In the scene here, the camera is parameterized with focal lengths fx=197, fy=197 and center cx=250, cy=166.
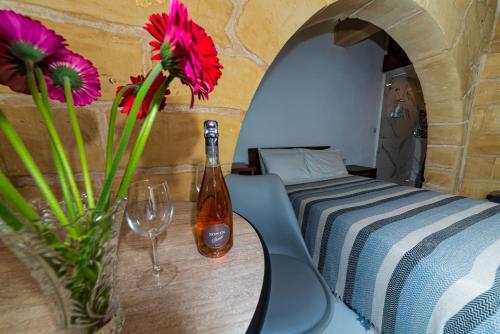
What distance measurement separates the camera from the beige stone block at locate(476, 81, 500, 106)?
74.9 inches

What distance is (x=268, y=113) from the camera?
278cm

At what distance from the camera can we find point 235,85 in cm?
89

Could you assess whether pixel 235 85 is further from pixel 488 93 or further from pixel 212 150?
pixel 488 93

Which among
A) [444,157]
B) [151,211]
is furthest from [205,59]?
[444,157]

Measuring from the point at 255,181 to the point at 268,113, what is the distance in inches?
79.0

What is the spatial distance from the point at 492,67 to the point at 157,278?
126 inches

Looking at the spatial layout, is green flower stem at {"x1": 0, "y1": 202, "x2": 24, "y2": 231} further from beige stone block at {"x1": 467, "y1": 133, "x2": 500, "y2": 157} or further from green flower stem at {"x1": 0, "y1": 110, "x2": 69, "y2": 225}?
beige stone block at {"x1": 467, "y1": 133, "x2": 500, "y2": 157}

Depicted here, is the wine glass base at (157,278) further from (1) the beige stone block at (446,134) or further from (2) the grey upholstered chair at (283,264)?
(1) the beige stone block at (446,134)

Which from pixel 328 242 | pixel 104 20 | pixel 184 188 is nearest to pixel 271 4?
pixel 104 20

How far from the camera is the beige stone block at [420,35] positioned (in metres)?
1.36

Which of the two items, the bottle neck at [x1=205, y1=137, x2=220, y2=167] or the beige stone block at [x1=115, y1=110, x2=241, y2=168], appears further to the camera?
the beige stone block at [x1=115, y1=110, x2=241, y2=168]

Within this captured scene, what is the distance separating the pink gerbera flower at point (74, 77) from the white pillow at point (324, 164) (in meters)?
2.28

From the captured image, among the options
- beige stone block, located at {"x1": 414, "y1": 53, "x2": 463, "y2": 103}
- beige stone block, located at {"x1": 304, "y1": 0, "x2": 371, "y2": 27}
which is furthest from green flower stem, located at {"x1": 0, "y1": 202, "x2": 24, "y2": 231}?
beige stone block, located at {"x1": 414, "y1": 53, "x2": 463, "y2": 103}

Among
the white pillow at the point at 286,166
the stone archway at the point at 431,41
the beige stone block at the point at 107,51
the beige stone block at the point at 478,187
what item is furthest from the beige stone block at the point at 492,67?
the beige stone block at the point at 107,51
